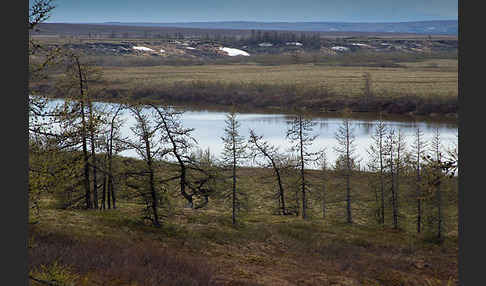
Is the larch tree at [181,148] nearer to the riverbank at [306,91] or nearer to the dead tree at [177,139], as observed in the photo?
the dead tree at [177,139]

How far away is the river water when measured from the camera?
5047 cm

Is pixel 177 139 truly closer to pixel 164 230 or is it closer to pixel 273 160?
pixel 164 230

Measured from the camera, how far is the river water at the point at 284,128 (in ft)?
166

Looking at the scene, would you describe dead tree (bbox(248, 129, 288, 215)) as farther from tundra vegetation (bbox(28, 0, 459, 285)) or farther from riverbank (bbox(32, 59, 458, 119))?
riverbank (bbox(32, 59, 458, 119))

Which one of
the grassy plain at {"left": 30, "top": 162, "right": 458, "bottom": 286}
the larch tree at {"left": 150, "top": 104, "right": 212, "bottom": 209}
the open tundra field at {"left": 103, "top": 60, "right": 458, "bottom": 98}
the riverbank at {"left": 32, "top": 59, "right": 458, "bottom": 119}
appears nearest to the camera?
the grassy plain at {"left": 30, "top": 162, "right": 458, "bottom": 286}

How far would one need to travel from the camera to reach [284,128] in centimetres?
6359

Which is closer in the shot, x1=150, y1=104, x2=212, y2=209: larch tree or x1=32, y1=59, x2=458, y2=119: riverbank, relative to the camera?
x1=150, y1=104, x2=212, y2=209: larch tree

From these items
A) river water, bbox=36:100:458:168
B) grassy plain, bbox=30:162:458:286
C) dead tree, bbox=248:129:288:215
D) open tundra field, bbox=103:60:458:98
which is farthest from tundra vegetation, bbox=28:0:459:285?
open tundra field, bbox=103:60:458:98

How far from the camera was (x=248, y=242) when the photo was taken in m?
23.7

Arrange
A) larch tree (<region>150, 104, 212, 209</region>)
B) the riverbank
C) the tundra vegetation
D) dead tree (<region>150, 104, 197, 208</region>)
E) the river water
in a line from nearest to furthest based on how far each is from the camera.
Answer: the tundra vegetation, dead tree (<region>150, 104, 197, 208</region>), larch tree (<region>150, 104, 212, 209</region>), the river water, the riverbank

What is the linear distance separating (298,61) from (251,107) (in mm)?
87218

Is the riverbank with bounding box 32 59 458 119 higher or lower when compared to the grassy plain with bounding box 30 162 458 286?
higher

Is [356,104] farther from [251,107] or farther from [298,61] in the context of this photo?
[298,61]

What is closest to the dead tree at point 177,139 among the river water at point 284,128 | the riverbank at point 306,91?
the river water at point 284,128
